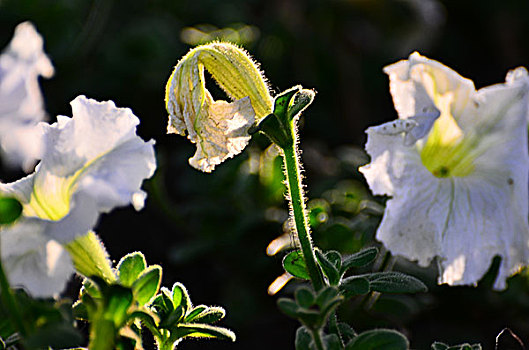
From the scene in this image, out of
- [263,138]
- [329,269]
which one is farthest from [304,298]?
[263,138]

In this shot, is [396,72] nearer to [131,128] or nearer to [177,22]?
[131,128]

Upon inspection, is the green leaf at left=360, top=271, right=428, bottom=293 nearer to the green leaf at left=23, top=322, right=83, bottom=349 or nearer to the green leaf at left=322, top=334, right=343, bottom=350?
the green leaf at left=322, top=334, right=343, bottom=350

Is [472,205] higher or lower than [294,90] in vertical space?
lower

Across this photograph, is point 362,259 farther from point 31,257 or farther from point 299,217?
point 31,257

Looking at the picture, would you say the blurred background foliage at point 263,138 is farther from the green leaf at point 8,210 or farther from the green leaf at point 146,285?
the green leaf at point 8,210

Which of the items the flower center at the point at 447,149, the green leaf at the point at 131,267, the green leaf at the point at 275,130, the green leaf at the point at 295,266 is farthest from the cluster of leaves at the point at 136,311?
the flower center at the point at 447,149

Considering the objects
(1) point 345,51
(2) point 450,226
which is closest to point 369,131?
(2) point 450,226
